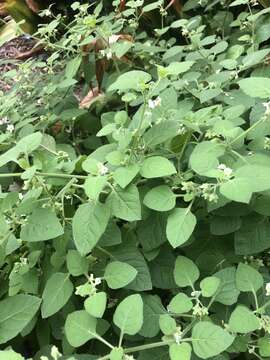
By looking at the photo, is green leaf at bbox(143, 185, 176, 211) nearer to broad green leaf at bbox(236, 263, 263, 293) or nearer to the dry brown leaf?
broad green leaf at bbox(236, 263, 263, 293)

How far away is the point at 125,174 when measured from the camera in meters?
0.92

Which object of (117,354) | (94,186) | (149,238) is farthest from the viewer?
(149,238)

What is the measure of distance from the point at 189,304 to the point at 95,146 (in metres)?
0.75

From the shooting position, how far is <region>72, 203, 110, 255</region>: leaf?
0.88 meters

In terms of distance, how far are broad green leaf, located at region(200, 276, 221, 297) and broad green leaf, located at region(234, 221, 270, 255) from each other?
125 millimetres

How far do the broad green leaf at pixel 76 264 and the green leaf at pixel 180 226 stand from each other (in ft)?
0.54

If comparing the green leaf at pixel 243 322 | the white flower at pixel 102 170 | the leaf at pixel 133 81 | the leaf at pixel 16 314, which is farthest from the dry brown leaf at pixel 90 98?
the green leaf at pixel 243 322

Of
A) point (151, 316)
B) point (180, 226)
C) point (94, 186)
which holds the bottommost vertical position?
point (151, 316)

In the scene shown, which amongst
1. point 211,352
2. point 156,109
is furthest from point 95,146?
point 211,352

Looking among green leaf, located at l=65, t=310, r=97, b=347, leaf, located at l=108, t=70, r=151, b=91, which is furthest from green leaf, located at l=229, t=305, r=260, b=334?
leaf, located at l=108, t=70, r=151, b=91

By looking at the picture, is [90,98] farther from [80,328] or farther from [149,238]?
[80,328]

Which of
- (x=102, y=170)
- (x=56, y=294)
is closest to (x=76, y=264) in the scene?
(x=56, y=294)

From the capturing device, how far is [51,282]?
95cm

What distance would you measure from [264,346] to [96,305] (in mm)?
273
